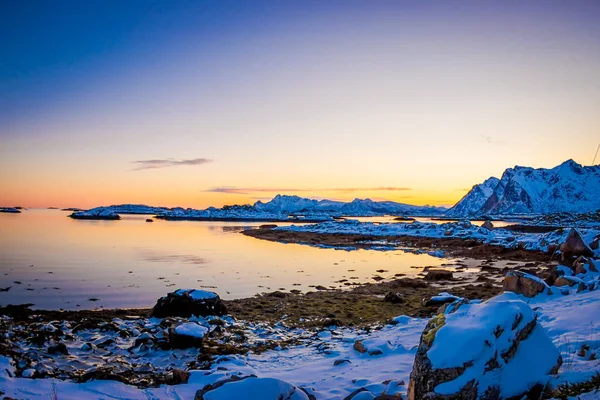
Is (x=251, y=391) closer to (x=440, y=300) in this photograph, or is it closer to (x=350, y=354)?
(x=350, y=354)

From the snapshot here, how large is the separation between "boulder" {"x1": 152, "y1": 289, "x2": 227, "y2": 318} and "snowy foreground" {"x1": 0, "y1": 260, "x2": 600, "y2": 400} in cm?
47

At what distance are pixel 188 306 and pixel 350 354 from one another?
6.05 m

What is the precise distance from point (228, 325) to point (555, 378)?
8.65m

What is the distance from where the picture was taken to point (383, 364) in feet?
24.9

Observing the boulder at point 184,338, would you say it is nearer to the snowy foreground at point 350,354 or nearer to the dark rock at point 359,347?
the snowy foreground at point 350,354

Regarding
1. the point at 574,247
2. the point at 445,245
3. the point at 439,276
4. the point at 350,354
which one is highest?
the point at 574,247

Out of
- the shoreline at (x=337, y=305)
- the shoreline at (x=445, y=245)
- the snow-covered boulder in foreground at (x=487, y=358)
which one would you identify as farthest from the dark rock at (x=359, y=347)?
the shoreline at (x=445, y=245)

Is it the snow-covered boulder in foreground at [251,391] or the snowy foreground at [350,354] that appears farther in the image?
the snow-covered boulder in foreground at [251,391]

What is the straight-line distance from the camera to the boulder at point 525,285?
11.2m

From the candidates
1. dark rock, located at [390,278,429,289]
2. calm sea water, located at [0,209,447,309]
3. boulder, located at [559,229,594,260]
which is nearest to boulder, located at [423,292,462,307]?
dark rock, located at [390,278,429,289]

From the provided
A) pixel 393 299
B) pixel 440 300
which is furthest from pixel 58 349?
pixel 440 300

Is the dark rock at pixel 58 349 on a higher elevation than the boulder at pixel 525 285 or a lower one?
lower

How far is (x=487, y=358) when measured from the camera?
464 centimetres

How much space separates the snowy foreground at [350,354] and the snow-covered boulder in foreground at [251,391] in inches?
0.6
